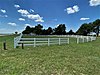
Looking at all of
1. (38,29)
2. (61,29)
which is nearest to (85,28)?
(61,29)

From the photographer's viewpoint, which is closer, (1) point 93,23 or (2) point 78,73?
(2) point 78,73

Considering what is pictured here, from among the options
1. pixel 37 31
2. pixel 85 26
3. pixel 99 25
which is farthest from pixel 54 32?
pixel 99 25

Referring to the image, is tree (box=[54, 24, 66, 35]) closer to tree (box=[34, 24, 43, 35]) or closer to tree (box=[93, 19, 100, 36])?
tree (box=[34, 24, 43, 35])

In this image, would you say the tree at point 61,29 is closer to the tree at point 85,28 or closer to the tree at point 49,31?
the tree at point 49,31

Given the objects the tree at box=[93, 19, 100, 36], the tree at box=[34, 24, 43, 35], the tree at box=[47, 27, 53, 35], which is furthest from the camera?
the tree at box=[34, 24, 43, 35]

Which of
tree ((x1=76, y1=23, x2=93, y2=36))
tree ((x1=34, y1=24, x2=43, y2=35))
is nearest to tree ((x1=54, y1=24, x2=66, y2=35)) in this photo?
tree ((x1=76, y1=23, x2=93, y2=36))

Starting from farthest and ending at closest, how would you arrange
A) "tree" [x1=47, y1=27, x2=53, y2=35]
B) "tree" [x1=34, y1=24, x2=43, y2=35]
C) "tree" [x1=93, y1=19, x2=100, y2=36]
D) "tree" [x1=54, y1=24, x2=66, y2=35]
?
"tree" [x1=34, y1=24, x2=43, y2=35] → "tree" [x1=47, y1=27, x2=53, y2=35] → "tree" [x1=54, y1=24, x2=66, y2=35] → "tree" [x1=93, y1=19, x2=100, y2=36]

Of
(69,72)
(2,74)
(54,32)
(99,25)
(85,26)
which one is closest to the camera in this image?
(2,74)

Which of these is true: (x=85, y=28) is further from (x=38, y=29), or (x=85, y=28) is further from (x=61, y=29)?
(x=38, y=29)

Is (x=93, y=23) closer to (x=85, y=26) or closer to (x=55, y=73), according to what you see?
(x=85, y=26)

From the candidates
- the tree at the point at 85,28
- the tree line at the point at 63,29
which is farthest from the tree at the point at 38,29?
the tree at the point at 85,28

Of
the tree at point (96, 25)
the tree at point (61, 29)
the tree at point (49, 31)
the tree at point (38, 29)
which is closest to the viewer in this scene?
the tree at point (96, 25)

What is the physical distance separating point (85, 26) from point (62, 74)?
308 ft

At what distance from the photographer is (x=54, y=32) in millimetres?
114188
